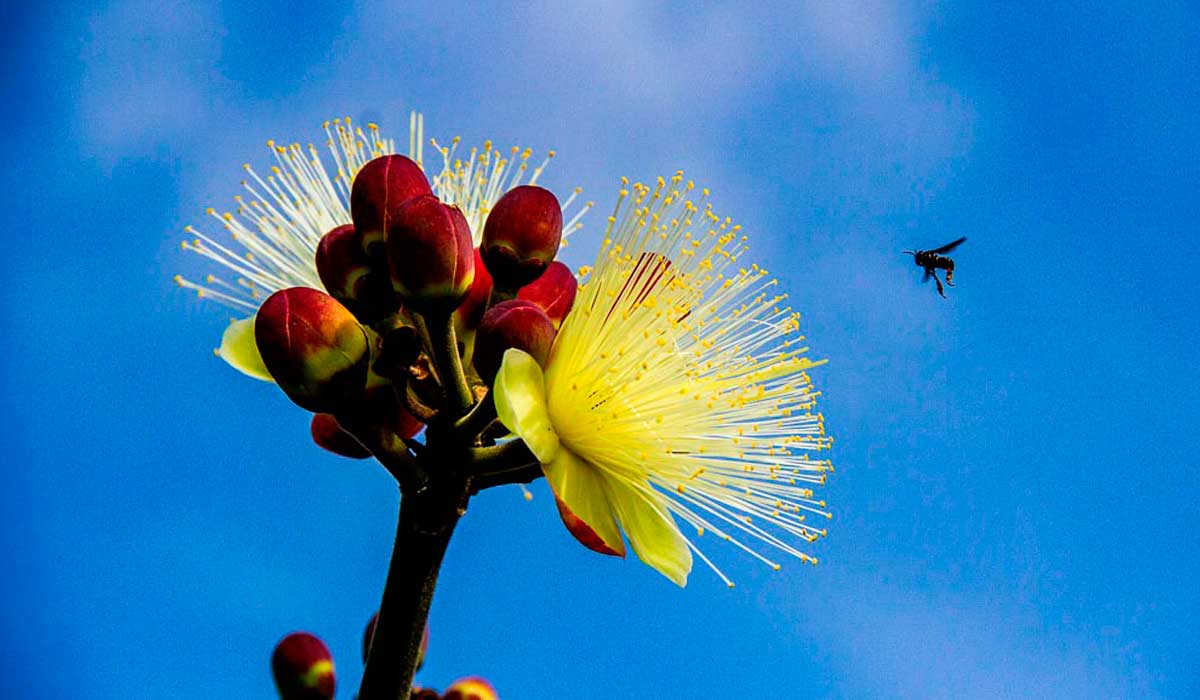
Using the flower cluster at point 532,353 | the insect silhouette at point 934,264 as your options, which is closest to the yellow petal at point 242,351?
the flower cluster at point 532,353

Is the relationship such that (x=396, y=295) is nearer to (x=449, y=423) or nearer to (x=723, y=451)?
(x=449, y=423)

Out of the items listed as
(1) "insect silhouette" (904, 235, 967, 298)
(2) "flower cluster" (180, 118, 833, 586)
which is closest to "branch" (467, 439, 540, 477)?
(2) "flower cluster" (180, 118, 833, 586)

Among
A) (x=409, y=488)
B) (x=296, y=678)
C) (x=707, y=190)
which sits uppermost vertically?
(x=707, y=190)

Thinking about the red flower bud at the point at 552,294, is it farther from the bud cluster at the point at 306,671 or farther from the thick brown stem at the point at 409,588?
the bud cluster at the point at 306,671

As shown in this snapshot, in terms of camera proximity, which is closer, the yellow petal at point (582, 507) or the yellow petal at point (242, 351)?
the yellow petal at point (582, 507)

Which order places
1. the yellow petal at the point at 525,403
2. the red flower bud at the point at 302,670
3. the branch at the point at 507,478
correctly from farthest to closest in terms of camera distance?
the red flower bud at the point at 302,670, the branch at the point at 507,478, the yellow petal at the point at 525,403

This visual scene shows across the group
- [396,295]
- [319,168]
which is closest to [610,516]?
[396,295]

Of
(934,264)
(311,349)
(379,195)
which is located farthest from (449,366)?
(934,264)
